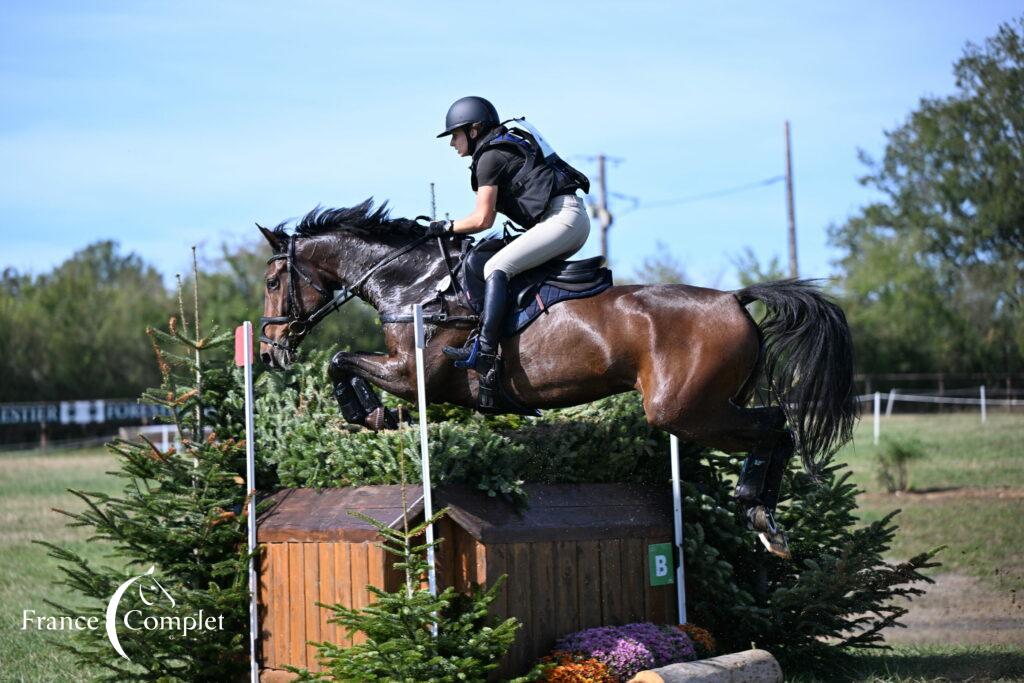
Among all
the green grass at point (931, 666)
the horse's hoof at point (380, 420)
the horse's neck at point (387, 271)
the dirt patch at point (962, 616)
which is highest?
the horse's neck at point (387, 271)

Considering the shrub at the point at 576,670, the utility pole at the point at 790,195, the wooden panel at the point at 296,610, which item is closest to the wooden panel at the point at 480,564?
the shrub at the point at 576,670

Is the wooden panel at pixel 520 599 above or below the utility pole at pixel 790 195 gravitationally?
below

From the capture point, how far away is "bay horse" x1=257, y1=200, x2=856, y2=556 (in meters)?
5.00

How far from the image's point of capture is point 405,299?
18.2 ft

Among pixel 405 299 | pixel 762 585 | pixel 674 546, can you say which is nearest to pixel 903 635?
pixel 762 585

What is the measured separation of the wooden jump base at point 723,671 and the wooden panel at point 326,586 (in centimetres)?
153

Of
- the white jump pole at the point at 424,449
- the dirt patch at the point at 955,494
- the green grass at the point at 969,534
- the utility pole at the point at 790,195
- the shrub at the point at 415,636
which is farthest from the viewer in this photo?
the utility pole at the point at 790,195

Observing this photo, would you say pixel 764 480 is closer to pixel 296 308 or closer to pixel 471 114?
pixel 471 114

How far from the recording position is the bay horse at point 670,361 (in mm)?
5004

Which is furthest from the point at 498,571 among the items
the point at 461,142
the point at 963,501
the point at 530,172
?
the point at 963,501

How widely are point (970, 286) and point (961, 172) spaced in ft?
13.6

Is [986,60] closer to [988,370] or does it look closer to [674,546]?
[988,370]

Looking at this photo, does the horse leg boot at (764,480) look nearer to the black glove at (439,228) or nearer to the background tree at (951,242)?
the black glove at (439,228)

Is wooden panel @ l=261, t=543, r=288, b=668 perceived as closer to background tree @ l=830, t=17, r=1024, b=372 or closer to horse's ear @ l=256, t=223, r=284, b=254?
horse's ear @ l=256, t=223, r=284, b=254
